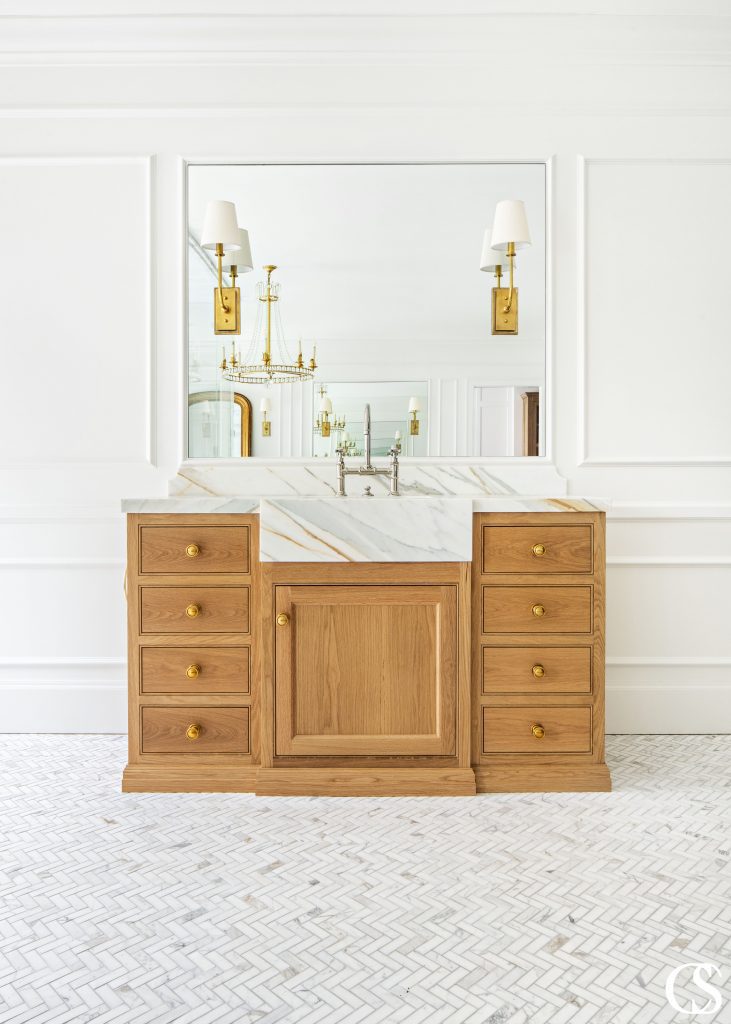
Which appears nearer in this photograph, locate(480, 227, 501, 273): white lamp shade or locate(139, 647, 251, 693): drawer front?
locate(139, 647, 251, 693): drawer front

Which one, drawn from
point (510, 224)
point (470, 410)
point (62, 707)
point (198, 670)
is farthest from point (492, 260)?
point (62, 707)

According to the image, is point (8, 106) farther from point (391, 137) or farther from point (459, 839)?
point (459, 839)

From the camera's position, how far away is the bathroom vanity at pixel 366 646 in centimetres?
208

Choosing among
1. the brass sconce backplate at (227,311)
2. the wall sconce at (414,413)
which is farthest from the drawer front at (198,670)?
the brass sconce backplate at (227,311)

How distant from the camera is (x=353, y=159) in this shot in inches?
104

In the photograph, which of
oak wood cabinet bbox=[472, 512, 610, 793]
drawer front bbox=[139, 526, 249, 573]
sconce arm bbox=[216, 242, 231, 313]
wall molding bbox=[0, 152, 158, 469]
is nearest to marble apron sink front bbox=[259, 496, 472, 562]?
drawer front bbox=[139, 526, 249, 573]

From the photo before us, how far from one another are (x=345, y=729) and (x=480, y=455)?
1139mm

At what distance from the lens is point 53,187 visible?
2674mm

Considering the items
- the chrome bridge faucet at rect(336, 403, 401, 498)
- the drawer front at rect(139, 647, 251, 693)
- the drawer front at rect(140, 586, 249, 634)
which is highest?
the chrome bridge faucet at rect(336, 403, 401, 498)

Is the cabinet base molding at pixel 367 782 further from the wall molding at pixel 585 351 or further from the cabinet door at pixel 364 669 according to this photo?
the wall molding at pixel 585 351

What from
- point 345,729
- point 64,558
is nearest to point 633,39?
point 345,729

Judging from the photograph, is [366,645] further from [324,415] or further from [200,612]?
[324,415]

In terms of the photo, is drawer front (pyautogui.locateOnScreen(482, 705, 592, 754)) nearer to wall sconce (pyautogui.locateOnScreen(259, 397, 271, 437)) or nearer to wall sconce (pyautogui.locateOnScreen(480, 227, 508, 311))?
wall sconce (pyautogui.locateOnScreen(259, 397, 271, 437))

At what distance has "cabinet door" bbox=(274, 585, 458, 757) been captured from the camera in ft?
6.84
